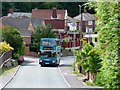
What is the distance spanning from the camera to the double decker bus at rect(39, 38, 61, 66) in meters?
32.0

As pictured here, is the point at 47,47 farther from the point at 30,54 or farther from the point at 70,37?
the point at 70,37

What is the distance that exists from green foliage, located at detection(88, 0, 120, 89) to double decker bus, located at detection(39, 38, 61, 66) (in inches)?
831

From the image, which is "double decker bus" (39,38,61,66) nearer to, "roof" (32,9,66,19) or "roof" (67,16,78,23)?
"roof" (32,9,66,19)

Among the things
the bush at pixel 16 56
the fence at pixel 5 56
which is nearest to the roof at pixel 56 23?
the bush at pixel 16 56

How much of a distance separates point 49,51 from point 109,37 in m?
21.7

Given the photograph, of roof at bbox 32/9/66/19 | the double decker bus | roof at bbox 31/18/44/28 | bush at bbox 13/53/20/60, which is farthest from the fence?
roof at bbox 32/9/66/19

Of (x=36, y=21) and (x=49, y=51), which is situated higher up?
(x=36, y=21)

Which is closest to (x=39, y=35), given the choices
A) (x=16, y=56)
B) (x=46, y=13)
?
(x=16, y=56)

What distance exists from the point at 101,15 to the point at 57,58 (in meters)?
22.6

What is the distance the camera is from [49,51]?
32.1 metres

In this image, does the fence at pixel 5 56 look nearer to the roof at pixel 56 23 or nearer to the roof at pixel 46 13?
the roof at pixel 56 23

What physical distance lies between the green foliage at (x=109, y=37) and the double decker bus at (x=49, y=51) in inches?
831

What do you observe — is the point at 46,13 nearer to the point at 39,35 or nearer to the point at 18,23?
the point at 18,23

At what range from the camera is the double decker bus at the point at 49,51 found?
32.0m
